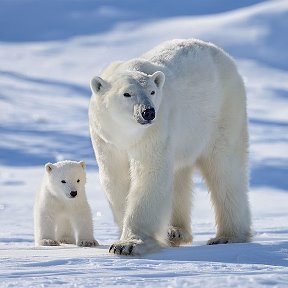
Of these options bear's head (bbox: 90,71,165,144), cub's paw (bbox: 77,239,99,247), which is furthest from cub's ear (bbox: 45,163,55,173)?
bear's head (bbox: 90,71,165,144)

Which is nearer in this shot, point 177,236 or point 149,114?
point 149,114

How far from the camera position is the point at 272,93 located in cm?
2319

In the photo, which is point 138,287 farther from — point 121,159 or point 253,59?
point 253,59

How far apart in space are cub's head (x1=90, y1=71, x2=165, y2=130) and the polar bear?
4.46ft

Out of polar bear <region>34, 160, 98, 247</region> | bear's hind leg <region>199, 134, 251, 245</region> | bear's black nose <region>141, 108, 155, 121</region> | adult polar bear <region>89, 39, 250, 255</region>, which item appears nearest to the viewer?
bear's black nose <region>141, 108, 155, 121</region>

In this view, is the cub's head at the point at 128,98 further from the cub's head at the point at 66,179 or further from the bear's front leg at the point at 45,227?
the bear's front leg at the point at 45,227

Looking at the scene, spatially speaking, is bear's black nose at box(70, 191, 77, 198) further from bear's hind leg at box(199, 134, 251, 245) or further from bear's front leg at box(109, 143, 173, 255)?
bear's front leg at box(109, 143, 173, 255)

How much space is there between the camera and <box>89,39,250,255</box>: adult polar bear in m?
5.66

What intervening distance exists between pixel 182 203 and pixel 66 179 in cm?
91

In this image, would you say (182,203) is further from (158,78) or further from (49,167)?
(158,78)

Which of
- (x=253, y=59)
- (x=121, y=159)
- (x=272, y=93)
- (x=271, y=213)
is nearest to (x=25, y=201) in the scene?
(x=271, y=213)

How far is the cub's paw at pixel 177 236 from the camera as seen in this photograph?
266 inches

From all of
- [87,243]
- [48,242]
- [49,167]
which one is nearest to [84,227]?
[87,243]

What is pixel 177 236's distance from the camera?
6816 mm
